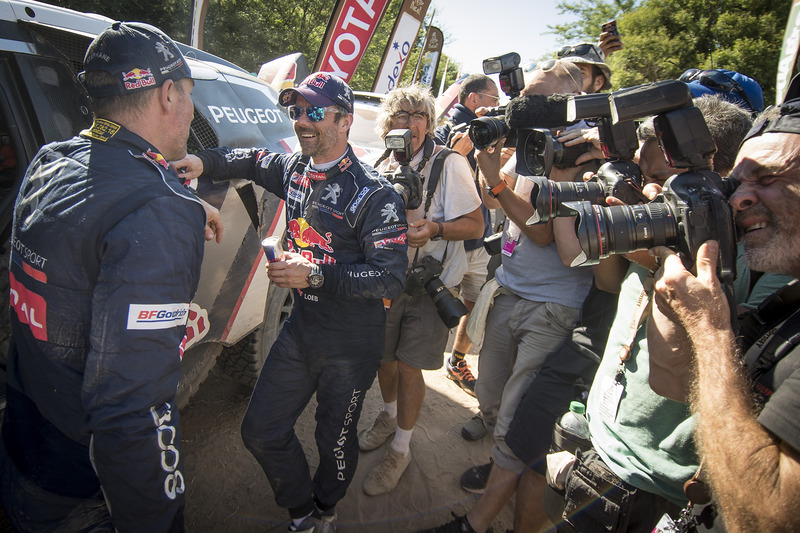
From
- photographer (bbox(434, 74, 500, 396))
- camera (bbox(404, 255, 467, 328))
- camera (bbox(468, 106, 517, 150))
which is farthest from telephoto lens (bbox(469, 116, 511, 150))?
photographer (bbox(434, 74, 500, 396))

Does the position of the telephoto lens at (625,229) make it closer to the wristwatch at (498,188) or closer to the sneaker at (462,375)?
the wristwatch at (498,188)

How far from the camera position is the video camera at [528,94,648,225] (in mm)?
1751

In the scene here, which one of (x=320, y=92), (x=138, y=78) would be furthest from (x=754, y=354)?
(x=138, y=78)

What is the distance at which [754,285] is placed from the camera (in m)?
1.62

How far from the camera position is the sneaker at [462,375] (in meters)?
4.03

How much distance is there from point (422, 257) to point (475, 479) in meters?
1.45

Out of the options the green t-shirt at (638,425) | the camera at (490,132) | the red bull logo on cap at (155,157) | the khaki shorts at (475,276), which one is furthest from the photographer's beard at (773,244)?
the khaki shorts at (475,276)

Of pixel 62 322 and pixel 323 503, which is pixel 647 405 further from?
pixel 62 322

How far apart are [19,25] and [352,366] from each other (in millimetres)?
2032

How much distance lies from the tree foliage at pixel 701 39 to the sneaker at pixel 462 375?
413 inches

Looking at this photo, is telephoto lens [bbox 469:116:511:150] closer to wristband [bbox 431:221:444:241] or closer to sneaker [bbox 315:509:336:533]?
wristband [bbox 431:221:444:241]

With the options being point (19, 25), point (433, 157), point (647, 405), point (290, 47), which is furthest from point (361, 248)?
point (290, 47)

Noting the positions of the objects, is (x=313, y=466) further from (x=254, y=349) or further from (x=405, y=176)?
(x=405, y=176)

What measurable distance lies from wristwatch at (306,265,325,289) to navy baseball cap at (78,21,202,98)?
2.97ft
